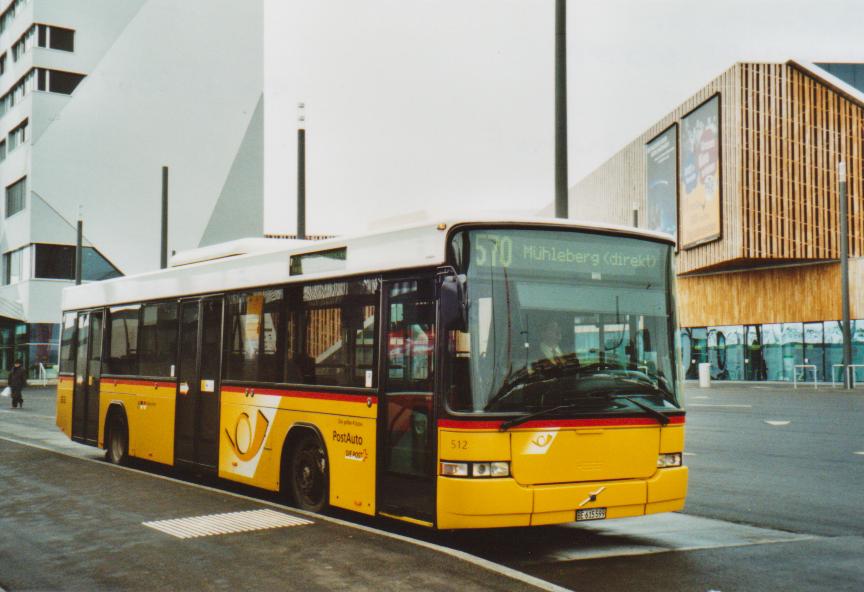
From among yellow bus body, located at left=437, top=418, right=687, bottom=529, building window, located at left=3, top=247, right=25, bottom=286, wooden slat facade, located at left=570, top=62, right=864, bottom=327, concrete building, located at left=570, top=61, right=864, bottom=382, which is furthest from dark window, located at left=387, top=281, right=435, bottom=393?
building window, located at left=3, top=247, right=25, bottom=286

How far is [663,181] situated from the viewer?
51156mm

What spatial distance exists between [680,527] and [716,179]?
1414 inches

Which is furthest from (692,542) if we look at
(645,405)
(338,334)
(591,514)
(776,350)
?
(776,350)

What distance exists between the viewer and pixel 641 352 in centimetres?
820

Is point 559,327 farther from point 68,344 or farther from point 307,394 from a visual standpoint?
point 68,344

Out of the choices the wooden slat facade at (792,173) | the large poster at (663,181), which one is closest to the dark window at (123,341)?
the wooden slat facade at (792,173)

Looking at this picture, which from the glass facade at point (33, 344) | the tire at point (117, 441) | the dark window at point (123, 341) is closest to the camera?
the dark window at point (123, 341)

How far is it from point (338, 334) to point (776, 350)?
126 ft

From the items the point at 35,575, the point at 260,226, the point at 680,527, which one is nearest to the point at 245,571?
the point at 35,575

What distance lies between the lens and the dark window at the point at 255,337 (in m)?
10.5

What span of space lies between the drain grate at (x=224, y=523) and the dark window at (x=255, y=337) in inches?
Answer: 60.0

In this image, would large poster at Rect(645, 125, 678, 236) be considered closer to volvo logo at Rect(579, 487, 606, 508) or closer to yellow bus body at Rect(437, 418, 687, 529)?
yellow bus body at Rect(437, 418, 687, 529)

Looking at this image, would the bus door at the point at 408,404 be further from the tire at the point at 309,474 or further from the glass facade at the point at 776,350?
the glass facade at the point at 776,350

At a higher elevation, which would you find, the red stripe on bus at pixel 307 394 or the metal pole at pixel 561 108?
the metal pole at pixel 561 108
